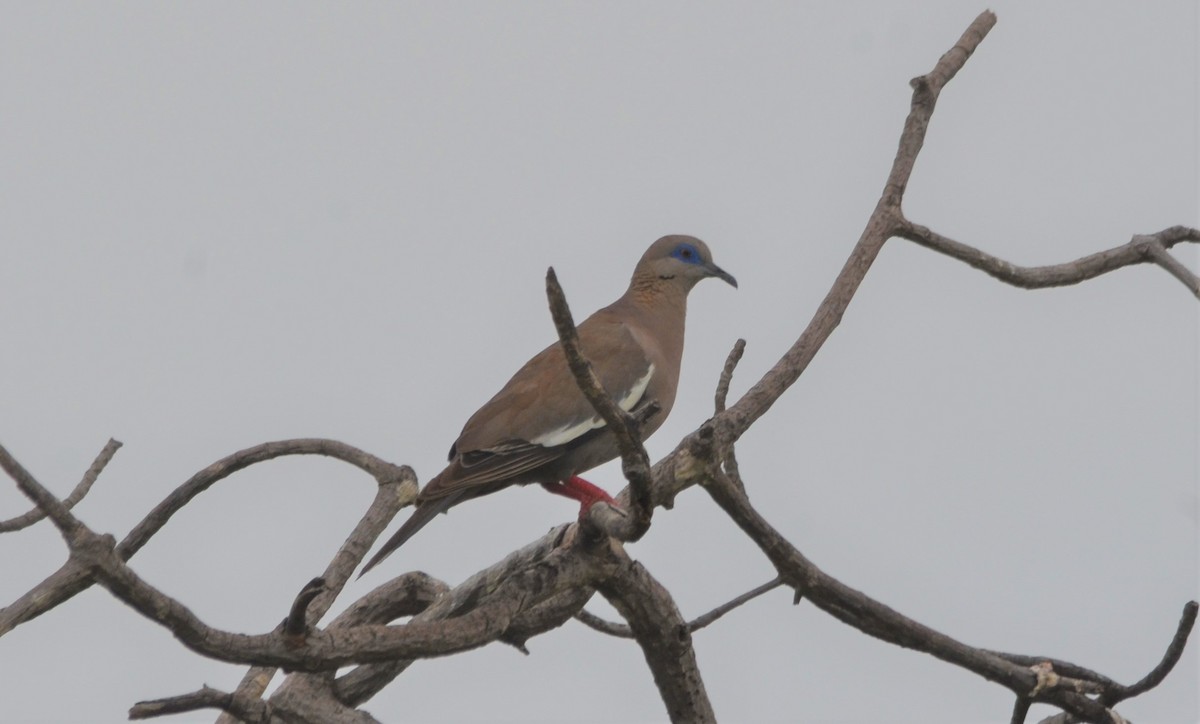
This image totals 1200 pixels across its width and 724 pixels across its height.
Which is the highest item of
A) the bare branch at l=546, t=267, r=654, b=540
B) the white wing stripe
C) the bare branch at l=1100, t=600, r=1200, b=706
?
the white wing stripe

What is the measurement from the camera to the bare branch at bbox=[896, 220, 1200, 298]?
4918 mm

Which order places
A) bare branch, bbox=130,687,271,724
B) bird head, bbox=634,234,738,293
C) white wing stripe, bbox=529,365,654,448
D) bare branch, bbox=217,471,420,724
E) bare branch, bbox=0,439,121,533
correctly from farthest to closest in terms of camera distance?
bird head, bbox=634,234,738,293, white wing stripe, bbox=529,365,654,448, bare branch, bbox=217,471,420,724, bare branch, bbox=0,439,121,533, bare branch, bbox=130,687,271,724

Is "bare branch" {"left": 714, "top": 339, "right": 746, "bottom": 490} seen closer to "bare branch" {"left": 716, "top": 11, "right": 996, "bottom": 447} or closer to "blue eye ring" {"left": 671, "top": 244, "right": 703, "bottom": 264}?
"bare branch" {"left": 716, "top": 11, "right": 996, "bottom": 447}

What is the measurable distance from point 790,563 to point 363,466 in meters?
Answer: 1.92

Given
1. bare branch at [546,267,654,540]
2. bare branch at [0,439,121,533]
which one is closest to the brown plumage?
bare branch at [0,439,121,533]

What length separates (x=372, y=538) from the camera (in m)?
5.27

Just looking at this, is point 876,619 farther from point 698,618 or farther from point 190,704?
point 190,704

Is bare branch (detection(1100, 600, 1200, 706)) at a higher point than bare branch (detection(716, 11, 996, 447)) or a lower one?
lower

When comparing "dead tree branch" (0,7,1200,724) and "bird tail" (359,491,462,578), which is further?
"bird tail" (359,491,462,578)

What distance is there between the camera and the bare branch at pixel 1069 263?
4918 mm

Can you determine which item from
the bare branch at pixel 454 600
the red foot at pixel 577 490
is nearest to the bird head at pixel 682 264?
the red foot at pixel 577 490

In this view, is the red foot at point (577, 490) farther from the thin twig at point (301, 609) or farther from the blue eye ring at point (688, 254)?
the thin twig at point (301, 609)

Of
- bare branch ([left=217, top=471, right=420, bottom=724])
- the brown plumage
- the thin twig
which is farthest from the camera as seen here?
the brown plumage

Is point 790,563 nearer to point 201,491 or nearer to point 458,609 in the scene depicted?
point 458,609
